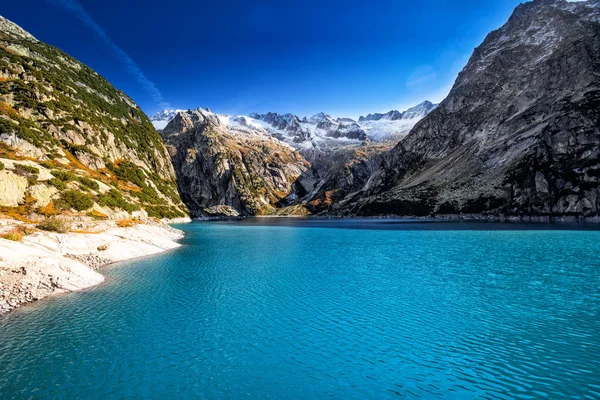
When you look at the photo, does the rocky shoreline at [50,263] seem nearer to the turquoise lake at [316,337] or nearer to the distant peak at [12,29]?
the turquoise lake at [316,337]

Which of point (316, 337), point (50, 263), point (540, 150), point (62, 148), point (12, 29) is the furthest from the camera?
point (12, 29)

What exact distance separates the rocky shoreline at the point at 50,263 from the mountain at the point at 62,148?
90.3ft

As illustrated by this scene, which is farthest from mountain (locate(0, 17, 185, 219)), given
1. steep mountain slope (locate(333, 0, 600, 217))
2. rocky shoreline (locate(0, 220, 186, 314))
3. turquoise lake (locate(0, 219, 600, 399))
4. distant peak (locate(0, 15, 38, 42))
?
steep mountain slope (locate(333, 0, 600, 217))

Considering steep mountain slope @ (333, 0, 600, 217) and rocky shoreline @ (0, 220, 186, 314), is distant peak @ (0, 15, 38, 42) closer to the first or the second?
rocky shoreline @ (0, 220, 186, 314)

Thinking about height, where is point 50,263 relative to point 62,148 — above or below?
below

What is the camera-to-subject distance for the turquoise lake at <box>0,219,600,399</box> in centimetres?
1504

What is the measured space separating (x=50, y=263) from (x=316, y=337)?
30499 millimetres

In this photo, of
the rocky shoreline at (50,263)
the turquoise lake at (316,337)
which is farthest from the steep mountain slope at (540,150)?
the rocky shoreline at (50,263)

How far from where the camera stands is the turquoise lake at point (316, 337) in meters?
15.0

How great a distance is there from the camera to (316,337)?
70.1 feet

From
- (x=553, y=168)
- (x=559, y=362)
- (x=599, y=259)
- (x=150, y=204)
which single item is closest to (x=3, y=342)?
(x=559, y=362)

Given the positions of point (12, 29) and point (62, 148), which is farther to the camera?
point (12, 29)

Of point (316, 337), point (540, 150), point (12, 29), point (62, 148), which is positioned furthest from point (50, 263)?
point (12, 29)

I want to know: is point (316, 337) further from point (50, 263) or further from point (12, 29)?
point (12, 29)
